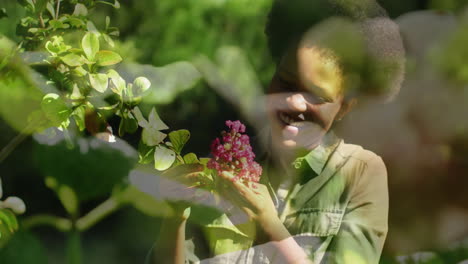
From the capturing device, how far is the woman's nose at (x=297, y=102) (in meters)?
1.59

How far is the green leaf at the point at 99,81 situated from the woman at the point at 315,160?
1.16 feet

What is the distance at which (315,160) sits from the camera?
163cm

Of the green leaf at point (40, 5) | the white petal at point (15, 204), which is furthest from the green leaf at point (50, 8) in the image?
the white petal at point (15, 204)

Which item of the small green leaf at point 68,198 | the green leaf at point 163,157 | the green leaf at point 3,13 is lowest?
the small green leaf at point 68,198

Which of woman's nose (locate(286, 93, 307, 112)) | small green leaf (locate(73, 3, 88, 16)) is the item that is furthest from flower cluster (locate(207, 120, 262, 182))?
small green leaf (locate(73, 3, 88, 16))

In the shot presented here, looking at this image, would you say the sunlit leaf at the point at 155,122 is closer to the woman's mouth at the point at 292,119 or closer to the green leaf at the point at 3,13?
the woman's mouth at the point at 292,119

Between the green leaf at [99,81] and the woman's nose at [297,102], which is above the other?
the woman's nose at [297,102]

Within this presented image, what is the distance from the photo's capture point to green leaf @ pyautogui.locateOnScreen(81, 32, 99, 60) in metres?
1.60

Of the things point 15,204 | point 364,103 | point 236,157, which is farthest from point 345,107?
point 15,204

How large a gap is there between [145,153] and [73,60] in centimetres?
28

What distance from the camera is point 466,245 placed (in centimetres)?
170

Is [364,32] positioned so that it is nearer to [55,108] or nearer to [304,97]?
[304,97]

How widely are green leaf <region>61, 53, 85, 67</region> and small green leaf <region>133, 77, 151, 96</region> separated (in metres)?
0.13

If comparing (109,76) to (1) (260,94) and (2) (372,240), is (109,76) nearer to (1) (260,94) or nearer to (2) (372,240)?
(1) (260,94)
